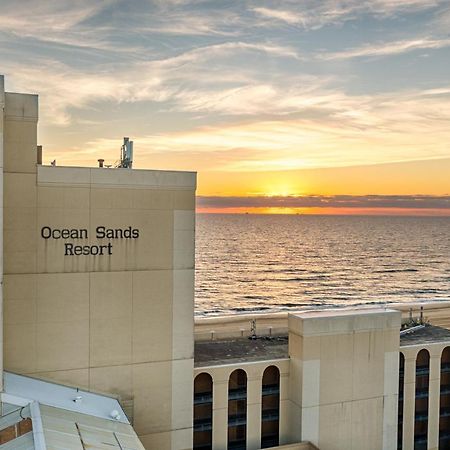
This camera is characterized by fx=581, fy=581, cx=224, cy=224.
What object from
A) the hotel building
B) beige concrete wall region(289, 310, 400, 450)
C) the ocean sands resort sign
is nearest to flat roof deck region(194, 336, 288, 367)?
the hotel building

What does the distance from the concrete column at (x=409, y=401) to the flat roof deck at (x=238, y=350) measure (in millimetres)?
6810

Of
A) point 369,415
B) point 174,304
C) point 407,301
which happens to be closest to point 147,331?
point 174,304

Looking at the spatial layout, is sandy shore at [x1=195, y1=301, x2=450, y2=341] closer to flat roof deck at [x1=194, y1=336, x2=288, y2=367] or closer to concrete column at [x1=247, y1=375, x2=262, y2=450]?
flat roof deck at [x1=194, y1=336, x2=288, y2=367]

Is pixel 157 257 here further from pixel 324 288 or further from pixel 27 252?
pixel 324 288

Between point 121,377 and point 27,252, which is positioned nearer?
point 27,252

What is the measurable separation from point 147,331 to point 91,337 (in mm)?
2497

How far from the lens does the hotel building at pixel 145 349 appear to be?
931 inches

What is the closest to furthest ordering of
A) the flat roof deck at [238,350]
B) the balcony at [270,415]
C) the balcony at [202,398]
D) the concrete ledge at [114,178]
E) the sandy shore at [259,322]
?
the concrete ledge at [114,178] < the balcony at [202,398] < the flat roof deck at [238,350] < the balcony at [270,415] < the sandy shore at [259,322]

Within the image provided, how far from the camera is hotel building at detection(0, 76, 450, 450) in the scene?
23641 mm

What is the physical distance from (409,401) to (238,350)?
9.96 meters

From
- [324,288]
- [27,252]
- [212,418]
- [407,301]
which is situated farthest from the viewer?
[324,288]

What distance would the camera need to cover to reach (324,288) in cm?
12656

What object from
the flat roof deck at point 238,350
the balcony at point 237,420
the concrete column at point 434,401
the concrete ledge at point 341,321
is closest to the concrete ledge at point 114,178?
the concrete ledge at point 341,321

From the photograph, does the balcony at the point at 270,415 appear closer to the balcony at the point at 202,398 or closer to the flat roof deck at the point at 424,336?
the balcony at the point at 202,398
